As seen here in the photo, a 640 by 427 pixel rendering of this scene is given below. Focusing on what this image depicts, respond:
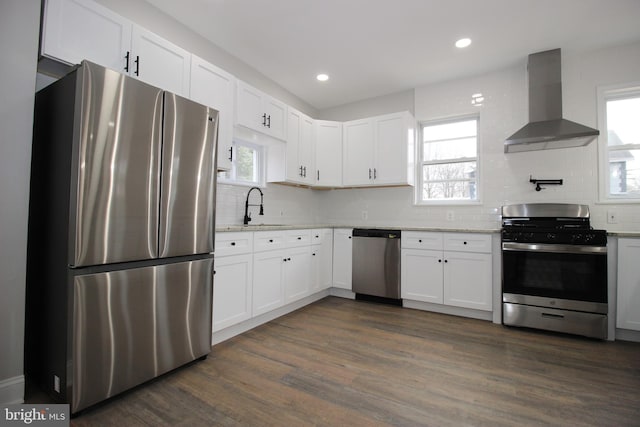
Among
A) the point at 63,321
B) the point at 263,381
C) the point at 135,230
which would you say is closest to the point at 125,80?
the point at 135,230

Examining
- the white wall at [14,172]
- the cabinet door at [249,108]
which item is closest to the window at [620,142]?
the cabinet door at [249,108]

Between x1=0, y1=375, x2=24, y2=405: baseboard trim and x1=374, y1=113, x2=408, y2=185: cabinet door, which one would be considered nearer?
x1=0, y1=375, x2=24, y2=405: baseboard trim

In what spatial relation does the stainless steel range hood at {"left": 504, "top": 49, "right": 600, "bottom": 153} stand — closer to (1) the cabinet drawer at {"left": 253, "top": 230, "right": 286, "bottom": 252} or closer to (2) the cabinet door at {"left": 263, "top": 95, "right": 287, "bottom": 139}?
(2) the cabinet door at {"left": 263, "top": 95, "right": 287, "bottom": 139}

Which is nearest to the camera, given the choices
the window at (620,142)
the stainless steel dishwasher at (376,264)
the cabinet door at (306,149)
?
the window at (620,142)

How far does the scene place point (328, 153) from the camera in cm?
444

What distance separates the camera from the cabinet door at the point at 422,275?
3479 mm

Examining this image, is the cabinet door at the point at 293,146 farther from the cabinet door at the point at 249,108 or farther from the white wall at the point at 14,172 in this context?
the white wall at the point at 14,172

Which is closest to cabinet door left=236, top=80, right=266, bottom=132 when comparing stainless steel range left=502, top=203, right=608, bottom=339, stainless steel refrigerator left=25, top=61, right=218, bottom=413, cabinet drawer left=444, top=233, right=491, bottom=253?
stainless steel refrigerator left=25, top=61, right=218, bottom=413

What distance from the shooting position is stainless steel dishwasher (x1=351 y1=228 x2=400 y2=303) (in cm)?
373

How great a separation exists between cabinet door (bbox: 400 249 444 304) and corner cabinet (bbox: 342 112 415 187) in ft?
3.28

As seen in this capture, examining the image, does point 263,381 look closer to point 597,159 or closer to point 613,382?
point 613,382

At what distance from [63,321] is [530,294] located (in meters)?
3.69

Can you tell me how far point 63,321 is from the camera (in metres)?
1.57

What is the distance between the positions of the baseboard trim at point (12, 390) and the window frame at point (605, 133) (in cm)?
497
